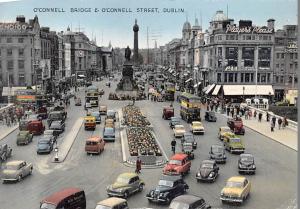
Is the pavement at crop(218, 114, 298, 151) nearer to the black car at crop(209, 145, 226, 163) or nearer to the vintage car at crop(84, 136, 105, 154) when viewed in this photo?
the black car at crop(209, 145, 226, 163)

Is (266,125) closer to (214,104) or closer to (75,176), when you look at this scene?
(214,104)

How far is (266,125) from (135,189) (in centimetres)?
908

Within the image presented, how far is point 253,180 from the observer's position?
13117 millimetres

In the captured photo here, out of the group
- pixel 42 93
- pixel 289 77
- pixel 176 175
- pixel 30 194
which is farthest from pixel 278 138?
pixel 289 77

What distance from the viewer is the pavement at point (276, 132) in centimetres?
1639

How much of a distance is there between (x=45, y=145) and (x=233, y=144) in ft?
18.1

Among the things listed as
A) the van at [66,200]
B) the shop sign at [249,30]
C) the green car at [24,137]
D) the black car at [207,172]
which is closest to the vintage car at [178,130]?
→ the black car at [207,172]

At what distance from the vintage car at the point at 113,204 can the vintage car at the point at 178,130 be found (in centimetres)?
648

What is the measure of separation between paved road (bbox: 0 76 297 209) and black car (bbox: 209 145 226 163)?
23 cm

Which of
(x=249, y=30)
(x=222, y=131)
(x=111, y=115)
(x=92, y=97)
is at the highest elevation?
(x=249, y=30)

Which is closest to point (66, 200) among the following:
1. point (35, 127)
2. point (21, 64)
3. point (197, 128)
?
point (35, 127)

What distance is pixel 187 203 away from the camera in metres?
10.7

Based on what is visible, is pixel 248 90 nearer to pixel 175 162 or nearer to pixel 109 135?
pixel 109 135

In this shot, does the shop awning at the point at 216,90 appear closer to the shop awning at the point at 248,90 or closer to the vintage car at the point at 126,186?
the shop awning at the point at 248,90
